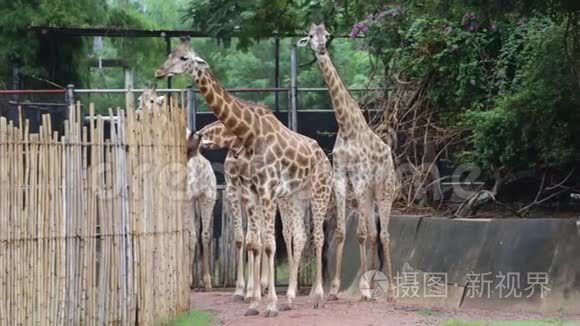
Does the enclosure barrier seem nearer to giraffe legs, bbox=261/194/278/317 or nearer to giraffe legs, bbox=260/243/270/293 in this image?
giraffe legs, bbox=261/194/278/317

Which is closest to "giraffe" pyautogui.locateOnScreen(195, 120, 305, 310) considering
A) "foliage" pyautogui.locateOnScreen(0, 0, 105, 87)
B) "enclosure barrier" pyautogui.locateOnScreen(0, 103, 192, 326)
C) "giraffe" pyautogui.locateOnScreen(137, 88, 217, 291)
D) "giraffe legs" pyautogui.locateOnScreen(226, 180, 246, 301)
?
"giraffe legs" pyautogui.locateOnScreen(226, 180, 246, 301)

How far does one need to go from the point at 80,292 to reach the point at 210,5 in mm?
4660

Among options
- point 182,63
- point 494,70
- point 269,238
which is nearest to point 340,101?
point 269,238

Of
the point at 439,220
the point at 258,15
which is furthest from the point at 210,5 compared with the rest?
the point at 439,220

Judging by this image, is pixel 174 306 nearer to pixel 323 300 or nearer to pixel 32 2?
pixel 323 300

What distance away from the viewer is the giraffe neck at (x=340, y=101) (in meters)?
11.5

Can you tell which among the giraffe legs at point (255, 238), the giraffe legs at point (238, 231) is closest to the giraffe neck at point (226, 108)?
the giraffe legs at point (255, 238)

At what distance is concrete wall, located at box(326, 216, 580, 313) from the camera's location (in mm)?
10602

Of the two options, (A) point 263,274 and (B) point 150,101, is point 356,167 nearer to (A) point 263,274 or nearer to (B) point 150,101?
(A) point 263,274

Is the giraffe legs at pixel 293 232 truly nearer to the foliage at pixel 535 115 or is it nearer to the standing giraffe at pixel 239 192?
the standing giraffe at pixel 239 192

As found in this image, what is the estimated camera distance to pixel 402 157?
14.3 m

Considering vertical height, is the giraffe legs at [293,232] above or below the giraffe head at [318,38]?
below

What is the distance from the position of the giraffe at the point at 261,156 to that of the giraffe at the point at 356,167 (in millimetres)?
345

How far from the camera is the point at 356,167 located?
38.1 ft
